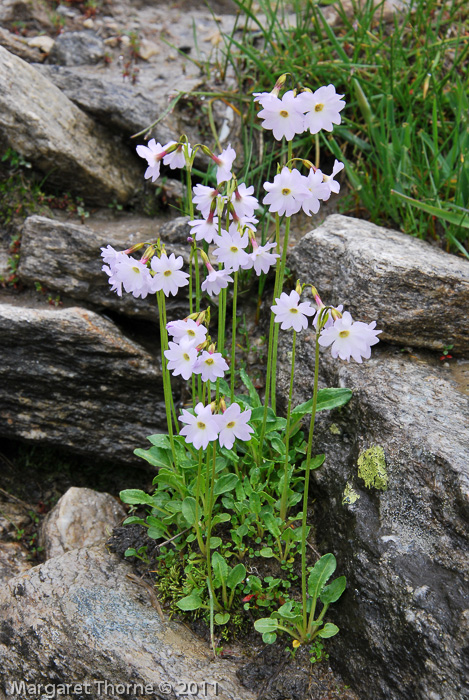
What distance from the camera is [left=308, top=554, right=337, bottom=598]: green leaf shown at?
2324 millimetres

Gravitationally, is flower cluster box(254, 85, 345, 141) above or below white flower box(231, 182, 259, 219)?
above

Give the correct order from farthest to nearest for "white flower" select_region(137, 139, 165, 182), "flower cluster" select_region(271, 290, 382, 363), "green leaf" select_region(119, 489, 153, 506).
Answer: "green leaf" select_region(119, 489, 153, 506) < "white flower" select_region(137, 139, 165, 182) < "flower cluster" select_region(271, 290, 382, 363)

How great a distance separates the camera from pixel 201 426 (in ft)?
6.48

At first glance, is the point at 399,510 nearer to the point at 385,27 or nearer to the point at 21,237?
the point at 21,237

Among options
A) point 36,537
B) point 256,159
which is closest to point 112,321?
point 36,537

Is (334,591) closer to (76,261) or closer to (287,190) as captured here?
(287,190)

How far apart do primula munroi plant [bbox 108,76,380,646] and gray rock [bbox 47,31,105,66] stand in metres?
2.87

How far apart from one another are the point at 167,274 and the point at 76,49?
3.66 m

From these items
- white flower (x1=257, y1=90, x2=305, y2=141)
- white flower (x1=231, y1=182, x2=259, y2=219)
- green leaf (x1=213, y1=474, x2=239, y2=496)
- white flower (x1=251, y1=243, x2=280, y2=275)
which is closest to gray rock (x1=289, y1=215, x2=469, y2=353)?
white flower (x1=251, y1=243, x2=280, y2=275)

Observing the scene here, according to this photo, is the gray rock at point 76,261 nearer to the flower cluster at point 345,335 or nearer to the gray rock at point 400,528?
the gray rock at point 400,528

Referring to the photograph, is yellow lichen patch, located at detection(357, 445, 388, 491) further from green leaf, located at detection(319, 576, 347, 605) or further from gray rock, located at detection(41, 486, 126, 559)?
gray rock, located at detection(41, 486, 126, 559)

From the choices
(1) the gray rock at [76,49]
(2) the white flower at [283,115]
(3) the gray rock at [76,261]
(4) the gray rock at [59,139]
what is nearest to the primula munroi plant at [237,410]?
(2) the white flower at [283,115]

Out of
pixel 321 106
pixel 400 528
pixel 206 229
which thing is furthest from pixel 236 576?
pixel 321 106

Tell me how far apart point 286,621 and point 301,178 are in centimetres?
187
